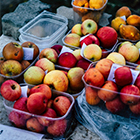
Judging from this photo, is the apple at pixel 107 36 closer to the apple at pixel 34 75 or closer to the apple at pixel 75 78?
the apple at pixel 75 78

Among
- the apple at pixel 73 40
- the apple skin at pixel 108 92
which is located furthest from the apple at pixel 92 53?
the apple skin at pixel 108 92

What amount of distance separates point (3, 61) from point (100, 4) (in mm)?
1119

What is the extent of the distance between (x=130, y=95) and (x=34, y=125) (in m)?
0.56

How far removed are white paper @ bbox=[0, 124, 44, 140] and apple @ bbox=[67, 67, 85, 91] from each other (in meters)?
0.43

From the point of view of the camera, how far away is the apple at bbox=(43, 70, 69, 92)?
4.07 feet

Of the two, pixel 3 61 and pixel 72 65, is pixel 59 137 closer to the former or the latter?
pixel 72 65

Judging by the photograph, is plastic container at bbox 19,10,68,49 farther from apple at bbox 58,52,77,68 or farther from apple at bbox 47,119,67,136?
apple at bbox 47,119,67,136

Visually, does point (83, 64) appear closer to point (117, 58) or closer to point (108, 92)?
point (117, 58)

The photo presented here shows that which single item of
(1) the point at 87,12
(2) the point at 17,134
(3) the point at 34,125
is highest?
(1) the point at 87,12

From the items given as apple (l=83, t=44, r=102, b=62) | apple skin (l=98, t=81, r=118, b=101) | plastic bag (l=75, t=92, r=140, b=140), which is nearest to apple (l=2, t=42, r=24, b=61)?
apple (l=83, t=44, r=102, b=62)

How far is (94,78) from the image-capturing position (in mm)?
1026

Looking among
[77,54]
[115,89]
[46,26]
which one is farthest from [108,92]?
[46,26]

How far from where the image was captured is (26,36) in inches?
70.2

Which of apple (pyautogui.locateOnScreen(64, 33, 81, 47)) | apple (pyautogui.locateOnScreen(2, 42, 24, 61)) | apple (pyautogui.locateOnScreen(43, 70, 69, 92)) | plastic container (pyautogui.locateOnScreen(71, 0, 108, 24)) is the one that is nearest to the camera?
apple (pyautogui.locateOnScreen(43, 70, 69, 92))
